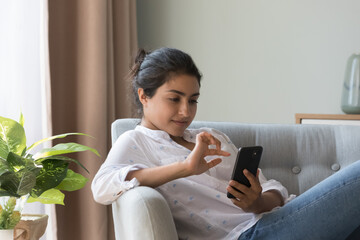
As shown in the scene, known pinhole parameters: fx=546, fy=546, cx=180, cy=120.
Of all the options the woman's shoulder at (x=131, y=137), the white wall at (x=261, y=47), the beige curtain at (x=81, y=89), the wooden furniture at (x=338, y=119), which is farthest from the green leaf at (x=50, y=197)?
the white wall at (x=261, y=47)

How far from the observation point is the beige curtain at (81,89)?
7.98ft

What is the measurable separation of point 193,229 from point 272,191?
0.28 m

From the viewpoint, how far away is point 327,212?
1.32 metres

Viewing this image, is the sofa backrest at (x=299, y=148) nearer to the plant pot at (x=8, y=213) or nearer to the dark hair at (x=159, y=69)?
the dark hair at (x=159, y=69)

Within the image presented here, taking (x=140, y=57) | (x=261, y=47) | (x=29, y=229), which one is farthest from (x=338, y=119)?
(x=29, y=229)

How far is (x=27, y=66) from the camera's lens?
231cm

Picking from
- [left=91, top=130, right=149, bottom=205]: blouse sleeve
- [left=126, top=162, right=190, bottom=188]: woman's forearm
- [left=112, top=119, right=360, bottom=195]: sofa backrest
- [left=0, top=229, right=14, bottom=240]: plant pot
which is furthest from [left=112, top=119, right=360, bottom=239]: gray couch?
[left=0, top=229, right=14, bottom=240]: plant pot

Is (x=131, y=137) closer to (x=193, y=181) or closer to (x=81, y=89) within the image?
(x=193, y=181)

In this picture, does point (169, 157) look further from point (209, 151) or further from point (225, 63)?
point (225, 63)

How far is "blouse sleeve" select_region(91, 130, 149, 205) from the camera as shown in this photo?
146 cm

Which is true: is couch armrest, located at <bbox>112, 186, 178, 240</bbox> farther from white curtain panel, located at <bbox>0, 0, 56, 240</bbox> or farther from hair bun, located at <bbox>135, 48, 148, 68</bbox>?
white curtain panel, located at <bbox>0, 0, 56, 240</bbox>

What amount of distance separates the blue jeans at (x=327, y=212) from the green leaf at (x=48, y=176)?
1.88 ft

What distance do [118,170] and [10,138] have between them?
0.30 meters

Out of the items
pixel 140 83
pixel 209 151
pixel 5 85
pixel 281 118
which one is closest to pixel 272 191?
pixel 209 151
